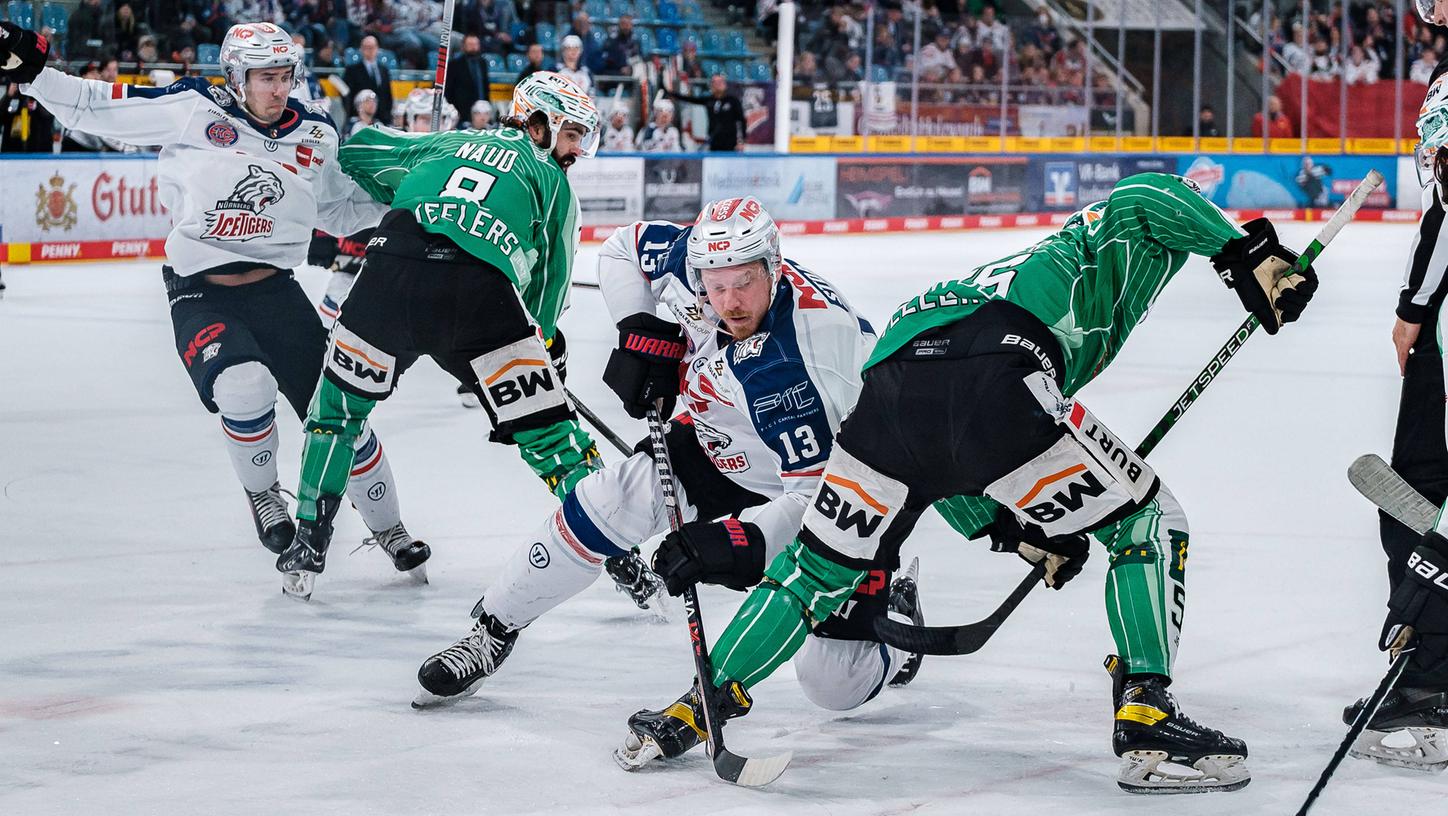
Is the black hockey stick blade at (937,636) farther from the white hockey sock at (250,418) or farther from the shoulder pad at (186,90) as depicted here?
the shoulder pad at (186,90)

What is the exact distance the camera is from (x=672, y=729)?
2.97m

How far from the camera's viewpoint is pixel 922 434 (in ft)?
9.34

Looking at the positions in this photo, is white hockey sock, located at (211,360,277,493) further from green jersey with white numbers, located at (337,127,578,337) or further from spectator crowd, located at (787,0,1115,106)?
spectator crowd, located at (787,0,1115,106)

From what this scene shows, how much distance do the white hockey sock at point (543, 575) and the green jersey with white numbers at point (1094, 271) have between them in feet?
2.26

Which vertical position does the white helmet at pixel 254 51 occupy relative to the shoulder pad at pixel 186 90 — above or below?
above

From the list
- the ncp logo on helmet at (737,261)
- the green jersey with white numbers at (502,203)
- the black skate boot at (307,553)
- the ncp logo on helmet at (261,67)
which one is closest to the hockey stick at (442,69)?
the ncp logo on helmet at (261,67)

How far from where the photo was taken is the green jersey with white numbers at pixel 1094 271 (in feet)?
9.48

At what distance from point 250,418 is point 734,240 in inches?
72.6

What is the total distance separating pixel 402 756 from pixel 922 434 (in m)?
1.08

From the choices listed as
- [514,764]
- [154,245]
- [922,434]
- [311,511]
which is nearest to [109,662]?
[311,511]

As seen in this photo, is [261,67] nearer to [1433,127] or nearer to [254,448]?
[254,448]

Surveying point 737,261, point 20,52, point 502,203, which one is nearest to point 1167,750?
point 737,261

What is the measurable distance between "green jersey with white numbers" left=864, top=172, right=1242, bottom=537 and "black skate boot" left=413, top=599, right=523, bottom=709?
3.16 feet

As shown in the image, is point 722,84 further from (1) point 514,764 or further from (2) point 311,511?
(1) point 514,764
